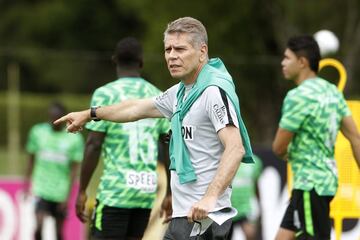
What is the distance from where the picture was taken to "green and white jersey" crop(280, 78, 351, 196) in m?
8.94

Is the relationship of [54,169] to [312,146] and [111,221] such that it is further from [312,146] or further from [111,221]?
[312,146]

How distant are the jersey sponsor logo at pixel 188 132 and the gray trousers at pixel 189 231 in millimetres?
510

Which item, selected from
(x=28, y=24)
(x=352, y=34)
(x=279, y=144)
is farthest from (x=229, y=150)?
(x=28, y=24)

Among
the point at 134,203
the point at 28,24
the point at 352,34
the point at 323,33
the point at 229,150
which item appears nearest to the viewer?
the point at 229,150

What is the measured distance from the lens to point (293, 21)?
74.8 ft

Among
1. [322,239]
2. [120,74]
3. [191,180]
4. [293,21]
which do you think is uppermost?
[293,21]

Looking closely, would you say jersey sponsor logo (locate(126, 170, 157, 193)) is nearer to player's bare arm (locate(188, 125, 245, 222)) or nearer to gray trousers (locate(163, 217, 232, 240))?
gray trousers (locate(163, 217, 232, 240))

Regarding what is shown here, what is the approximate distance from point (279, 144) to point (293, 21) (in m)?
14.1

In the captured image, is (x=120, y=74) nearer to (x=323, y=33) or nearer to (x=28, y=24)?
(x=323, y=33)

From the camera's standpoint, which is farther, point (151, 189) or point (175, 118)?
point (151, 189)

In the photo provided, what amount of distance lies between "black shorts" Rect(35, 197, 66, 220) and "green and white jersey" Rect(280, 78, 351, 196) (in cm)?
626

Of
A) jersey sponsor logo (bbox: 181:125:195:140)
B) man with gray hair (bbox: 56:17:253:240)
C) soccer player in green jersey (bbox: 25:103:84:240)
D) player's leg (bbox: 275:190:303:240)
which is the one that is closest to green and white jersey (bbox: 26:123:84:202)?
soccer player in green jersey (bbox: 25:103:84:240)

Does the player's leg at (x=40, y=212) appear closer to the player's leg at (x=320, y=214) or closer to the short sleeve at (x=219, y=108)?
the player's leg at (x=320, y=214)

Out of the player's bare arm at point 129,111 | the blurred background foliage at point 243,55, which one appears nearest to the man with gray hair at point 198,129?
the player's bare arm at point 129,111
